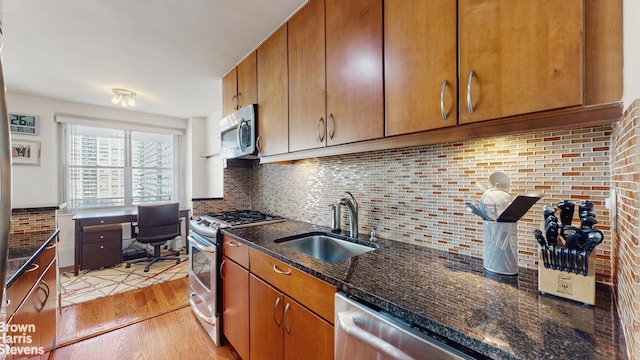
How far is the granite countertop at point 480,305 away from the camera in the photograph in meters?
0.55

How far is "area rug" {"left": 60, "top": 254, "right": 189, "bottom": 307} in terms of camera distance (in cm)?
267

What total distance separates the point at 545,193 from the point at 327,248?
1182 millimetres

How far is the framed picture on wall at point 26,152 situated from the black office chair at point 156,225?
4.73 ft

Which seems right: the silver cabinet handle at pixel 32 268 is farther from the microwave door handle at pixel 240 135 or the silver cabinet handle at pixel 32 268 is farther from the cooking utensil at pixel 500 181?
the cooking utensil at pixel 500 181

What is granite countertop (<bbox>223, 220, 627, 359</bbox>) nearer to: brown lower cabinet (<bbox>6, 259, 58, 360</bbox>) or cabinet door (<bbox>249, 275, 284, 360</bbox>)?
cabinet door (<bbox>249, 275, 284, 360</bbox>)

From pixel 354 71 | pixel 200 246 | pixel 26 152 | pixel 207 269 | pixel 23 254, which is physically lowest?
pixel 207 269

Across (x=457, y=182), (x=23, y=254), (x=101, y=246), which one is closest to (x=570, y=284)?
(x=457, y=182)

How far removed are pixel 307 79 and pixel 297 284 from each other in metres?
1.15

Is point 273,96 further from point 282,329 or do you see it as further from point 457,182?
point 282,329

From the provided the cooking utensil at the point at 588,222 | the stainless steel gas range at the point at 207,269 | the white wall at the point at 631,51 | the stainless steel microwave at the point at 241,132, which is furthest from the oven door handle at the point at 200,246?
the white wall at the point at 631,51

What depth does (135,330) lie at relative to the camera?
6.79ft

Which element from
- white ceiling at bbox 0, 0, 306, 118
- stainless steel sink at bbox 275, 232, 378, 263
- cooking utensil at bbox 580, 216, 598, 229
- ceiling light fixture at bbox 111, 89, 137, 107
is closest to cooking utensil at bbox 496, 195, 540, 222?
cooking utensil at bbox 580, 216, 598, 229

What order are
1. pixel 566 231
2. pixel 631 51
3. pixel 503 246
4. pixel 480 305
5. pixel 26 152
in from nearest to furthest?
pixel 631 51 → pixel 480 305 → pixel 566 231 → pixel 503 246 → pixel 26 152

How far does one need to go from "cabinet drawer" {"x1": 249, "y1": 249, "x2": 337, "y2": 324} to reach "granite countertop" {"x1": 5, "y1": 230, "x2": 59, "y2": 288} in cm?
91
